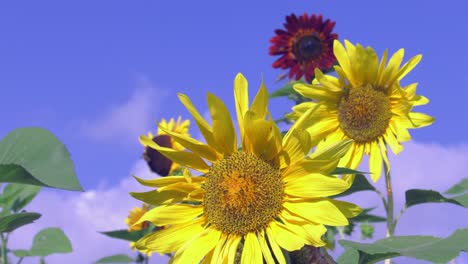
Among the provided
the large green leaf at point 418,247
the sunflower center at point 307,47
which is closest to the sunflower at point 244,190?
the large green leaf at point 418,247

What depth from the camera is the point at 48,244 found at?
3.24 meters

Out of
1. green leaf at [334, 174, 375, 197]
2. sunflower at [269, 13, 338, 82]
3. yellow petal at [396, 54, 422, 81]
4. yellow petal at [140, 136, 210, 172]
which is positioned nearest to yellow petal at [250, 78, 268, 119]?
yellow petal at [140, 136, 210, 172]

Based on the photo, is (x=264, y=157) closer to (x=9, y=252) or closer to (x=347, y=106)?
(x=347, y=106)

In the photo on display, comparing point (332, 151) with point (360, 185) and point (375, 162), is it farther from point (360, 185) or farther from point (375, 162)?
point (375, 162)

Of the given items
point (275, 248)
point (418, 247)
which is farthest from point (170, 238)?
point (418, 247)

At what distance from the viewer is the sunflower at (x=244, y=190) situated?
5.19ft

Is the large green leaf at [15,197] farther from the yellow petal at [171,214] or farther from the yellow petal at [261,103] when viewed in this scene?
the yellow petal at [261,103]

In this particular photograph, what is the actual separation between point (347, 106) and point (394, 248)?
1570mm

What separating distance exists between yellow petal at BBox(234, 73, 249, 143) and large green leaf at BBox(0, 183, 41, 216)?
5.00 ft

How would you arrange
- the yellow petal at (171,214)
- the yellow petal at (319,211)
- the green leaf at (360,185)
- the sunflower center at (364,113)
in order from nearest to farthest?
1. the yellow petal at (319,211)
2. the yellow petal at (171,214)
3. the green leaf at (360,185)
4. the sunflower center at (364,113)

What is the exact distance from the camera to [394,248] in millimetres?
1596

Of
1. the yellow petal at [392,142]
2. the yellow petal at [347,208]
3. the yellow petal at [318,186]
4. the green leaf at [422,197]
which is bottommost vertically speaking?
the yellow petal at [347,208]

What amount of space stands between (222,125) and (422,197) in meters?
1.33

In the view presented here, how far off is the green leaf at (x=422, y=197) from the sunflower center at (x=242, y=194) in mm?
1117
